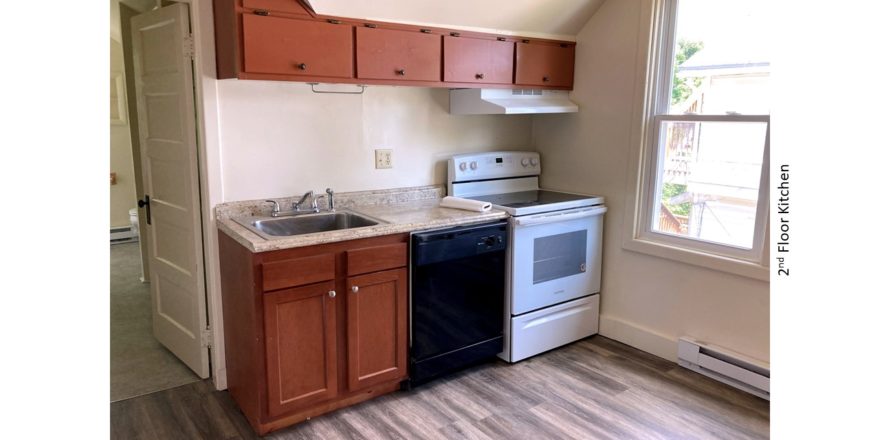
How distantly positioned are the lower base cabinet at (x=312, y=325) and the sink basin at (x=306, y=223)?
0.18 metres

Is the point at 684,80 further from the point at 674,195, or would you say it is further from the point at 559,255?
the point at 559,255

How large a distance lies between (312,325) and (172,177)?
118 centimetres

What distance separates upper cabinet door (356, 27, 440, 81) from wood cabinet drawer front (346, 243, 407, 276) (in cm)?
86

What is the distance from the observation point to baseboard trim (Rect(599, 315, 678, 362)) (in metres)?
3.22

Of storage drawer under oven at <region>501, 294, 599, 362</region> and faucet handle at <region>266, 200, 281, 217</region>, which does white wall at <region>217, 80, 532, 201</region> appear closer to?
faucet handle at <region>266, 200, 281, 217</region>

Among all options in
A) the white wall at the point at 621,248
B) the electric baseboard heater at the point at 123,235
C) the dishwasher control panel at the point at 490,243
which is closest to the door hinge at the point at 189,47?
the dishwasher control panel at the point at 490,243

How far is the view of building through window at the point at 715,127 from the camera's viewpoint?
278 cm

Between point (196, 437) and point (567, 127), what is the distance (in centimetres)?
276

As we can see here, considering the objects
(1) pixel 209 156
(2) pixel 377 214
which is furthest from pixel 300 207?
(1) pixel 209 156

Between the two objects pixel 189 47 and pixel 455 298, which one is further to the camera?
pixel 455 298

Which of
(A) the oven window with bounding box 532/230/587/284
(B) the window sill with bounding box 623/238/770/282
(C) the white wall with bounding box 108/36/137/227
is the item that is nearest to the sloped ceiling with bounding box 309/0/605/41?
(A) the oven window with bounding box 532/230/587/284

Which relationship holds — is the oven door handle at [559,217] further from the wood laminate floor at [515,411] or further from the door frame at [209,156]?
the door frame at [209,156]

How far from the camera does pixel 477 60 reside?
3.10m

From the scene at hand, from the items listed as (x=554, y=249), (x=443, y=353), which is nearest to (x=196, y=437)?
(x=443, y=353)
